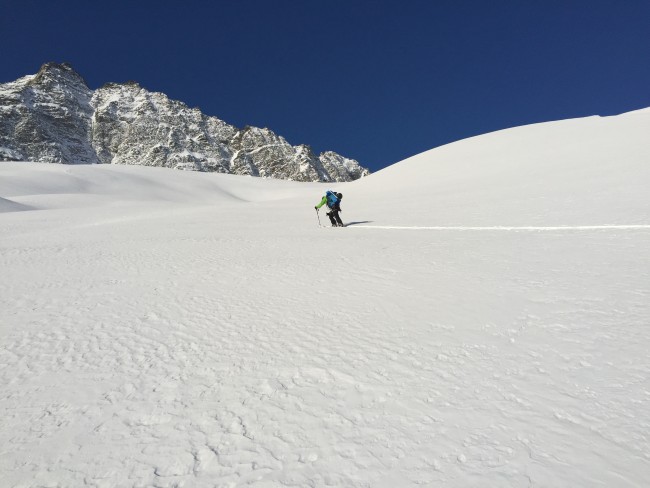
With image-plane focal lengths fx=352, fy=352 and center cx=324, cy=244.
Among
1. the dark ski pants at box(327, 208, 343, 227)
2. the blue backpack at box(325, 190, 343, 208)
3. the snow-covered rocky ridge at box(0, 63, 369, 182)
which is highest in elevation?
the snow-covered rocky ridge at box(0, 63, 369, 182)

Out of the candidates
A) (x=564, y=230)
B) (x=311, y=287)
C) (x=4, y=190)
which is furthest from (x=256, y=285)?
(x=4, y=190)

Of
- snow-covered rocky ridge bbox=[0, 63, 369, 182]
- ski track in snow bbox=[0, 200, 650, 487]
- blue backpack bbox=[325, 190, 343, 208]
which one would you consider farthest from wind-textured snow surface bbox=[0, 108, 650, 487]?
snow-covered rocky ridge bbox=[0, 63, 369, 182]

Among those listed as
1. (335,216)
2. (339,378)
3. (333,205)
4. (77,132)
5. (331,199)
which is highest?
(77,132)

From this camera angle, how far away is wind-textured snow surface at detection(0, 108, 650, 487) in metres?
2.09

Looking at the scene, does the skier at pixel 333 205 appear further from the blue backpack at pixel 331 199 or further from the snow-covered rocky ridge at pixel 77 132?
the snow-covered rocky ridge at pixel 77 132

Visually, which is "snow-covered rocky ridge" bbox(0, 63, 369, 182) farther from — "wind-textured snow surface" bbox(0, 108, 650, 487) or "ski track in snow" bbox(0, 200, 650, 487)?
"ski track in snow" bbox(0, 200, 650, 487)

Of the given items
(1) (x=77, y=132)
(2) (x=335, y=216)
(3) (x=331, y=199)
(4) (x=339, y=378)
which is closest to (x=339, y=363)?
(4) (x=339, y=378)

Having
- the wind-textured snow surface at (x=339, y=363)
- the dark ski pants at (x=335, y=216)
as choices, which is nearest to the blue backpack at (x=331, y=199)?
the dark ski pants at (x=335, y=216)

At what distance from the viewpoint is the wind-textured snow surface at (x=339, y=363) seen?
6.87 ft

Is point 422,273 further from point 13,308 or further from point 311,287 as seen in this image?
point 13,308

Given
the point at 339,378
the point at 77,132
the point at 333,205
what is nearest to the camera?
the point at 339,378

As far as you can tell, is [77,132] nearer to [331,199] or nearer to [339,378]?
[331,199]

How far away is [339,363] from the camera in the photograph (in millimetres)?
3170

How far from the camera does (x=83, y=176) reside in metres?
42.7
